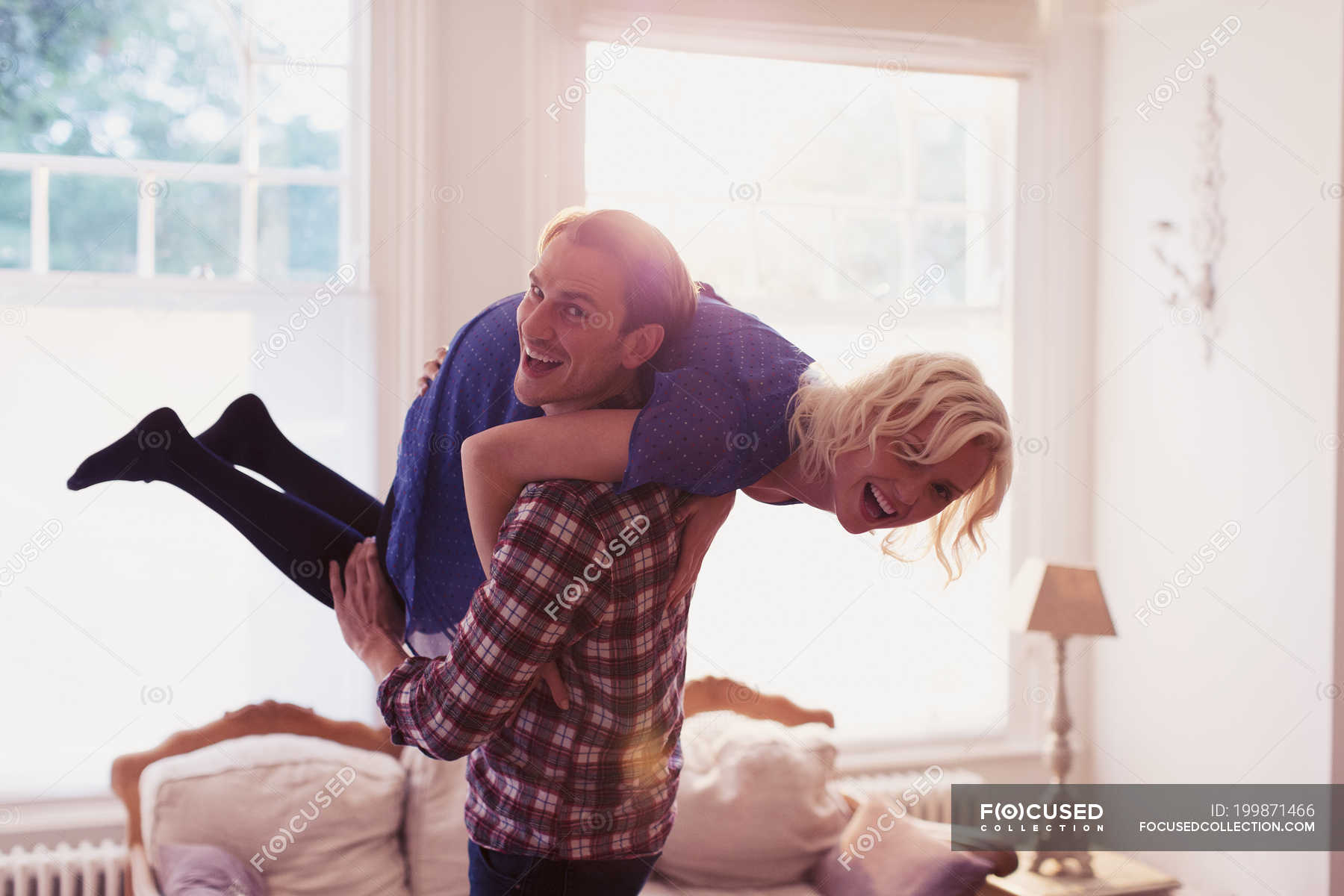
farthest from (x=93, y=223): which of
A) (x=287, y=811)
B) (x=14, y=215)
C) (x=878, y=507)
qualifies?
(x=878, y=507)

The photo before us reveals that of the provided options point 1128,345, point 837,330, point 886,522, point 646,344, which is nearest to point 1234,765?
point 1128,345

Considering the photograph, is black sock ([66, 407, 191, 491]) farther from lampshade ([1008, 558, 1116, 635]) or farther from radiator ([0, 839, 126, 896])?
lampshade ([1008, 558, 1116, 635])

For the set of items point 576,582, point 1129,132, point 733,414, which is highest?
point 1129,132

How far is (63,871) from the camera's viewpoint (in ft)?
9.03

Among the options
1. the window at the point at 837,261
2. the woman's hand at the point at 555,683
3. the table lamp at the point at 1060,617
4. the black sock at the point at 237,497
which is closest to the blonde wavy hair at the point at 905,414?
the woman's hand at the point at 555,683

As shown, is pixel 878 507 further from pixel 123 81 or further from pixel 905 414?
pixel 123 81

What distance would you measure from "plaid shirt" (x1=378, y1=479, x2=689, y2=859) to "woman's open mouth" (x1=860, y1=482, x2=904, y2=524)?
9.7 inches

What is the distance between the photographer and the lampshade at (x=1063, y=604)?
3.19 m

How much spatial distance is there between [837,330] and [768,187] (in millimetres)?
521

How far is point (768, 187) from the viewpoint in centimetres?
359

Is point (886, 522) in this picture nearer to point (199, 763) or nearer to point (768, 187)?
point (199, 763)

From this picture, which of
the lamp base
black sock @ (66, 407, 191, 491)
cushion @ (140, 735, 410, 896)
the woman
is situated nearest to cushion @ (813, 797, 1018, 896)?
the lamp base

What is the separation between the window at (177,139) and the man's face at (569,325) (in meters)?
2.00

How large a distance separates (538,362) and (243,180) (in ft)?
7.01
